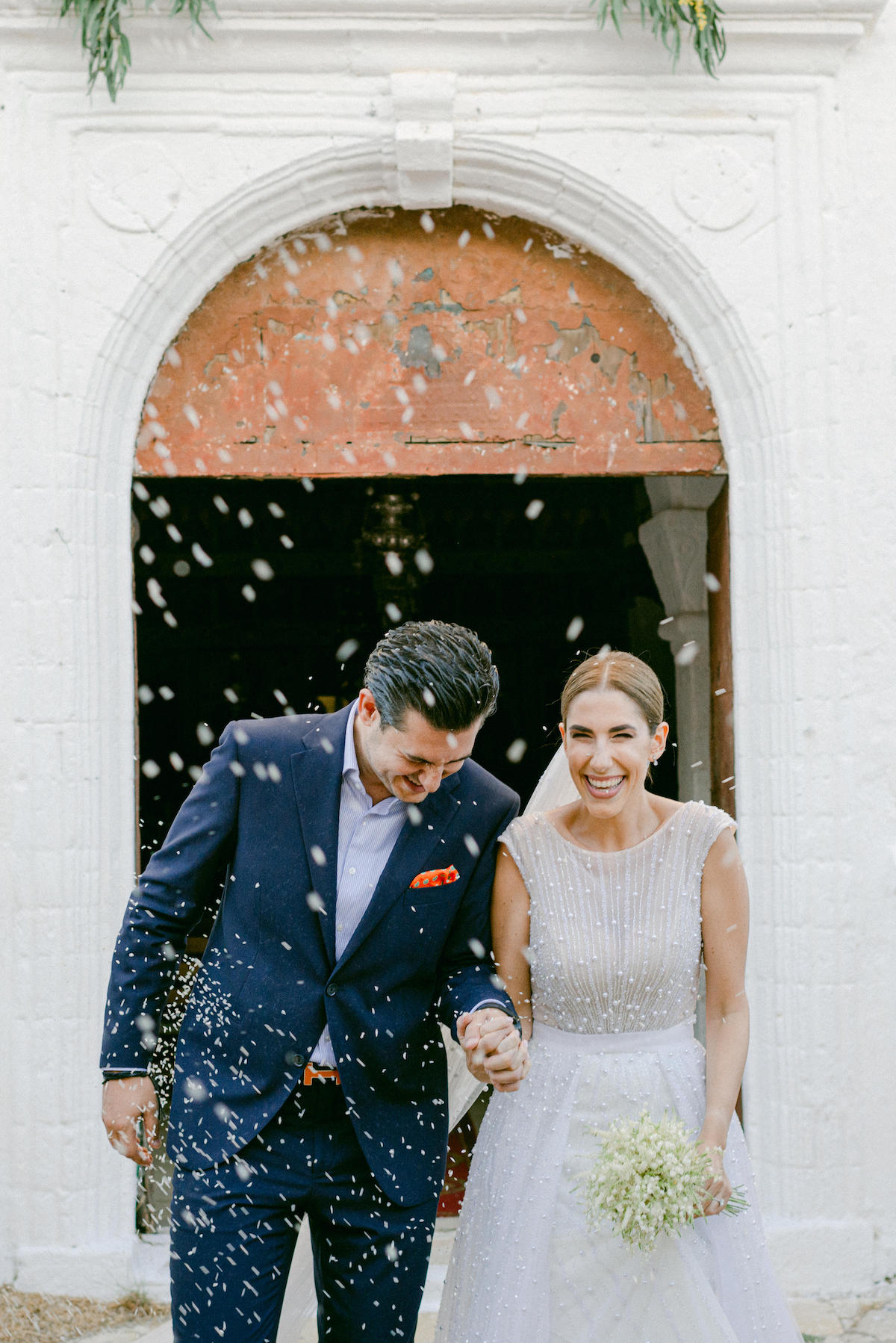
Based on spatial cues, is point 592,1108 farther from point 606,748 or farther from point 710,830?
point 606,748

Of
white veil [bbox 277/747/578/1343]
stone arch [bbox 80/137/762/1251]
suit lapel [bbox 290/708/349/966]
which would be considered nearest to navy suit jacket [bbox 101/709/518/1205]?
suit lapel [bbox 290/708/349/966]

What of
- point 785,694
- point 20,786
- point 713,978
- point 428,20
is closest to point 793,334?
point 785,694

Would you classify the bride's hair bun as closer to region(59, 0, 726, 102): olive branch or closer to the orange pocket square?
the orange pocket square

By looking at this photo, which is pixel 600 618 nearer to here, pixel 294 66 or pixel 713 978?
pixel 294 66

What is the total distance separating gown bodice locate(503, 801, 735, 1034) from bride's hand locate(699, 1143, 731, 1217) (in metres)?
0.31

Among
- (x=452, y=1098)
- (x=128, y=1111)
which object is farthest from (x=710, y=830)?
(x=128, y=1111)

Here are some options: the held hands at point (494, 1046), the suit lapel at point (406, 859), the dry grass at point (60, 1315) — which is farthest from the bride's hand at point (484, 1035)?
the dry grass at point (60, 1315)

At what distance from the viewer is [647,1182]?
2305mm

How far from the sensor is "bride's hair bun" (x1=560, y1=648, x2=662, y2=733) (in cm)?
263

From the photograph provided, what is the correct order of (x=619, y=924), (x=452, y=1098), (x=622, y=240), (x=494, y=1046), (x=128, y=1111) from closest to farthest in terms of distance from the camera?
1. (x=494, y=1046)
2. (x=128, y=1111)
3. (x=619, y=924)
4. (x=452, y=1098)
5. (x=622, y=240)

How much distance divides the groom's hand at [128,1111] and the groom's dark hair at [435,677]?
0.89 metres

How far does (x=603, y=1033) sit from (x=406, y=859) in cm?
67

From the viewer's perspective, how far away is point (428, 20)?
4.00 m

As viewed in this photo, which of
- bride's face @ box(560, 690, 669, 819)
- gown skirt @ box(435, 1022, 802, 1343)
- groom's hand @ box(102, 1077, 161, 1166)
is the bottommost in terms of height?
gown skirt @ box(435, 1022, 802, 1343)
